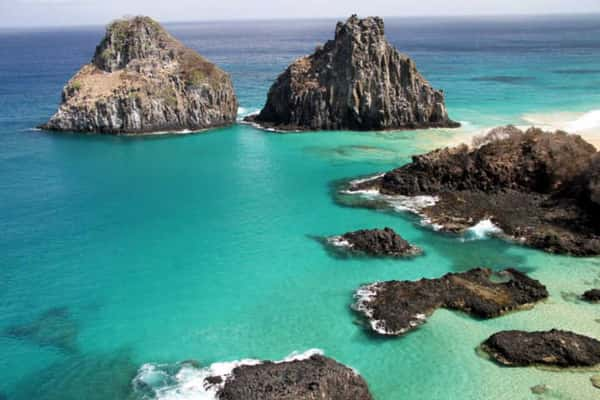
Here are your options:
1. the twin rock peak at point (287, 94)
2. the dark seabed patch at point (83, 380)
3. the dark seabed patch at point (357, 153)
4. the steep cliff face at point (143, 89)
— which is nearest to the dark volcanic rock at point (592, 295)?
the dark seabed patch at point (83, 380)

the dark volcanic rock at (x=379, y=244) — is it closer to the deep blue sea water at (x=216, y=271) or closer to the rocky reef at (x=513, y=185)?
the deep blue sea water at (x=216, y=271)

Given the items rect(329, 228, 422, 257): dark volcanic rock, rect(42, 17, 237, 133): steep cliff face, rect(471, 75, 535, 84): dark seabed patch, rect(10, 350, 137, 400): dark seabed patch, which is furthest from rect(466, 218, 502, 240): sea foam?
rect(471, 75, 535, 84): dark seabed patch

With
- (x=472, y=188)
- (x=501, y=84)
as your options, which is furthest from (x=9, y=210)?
(x=501, y=84)

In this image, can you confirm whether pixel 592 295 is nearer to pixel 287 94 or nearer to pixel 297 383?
pixel 297 383

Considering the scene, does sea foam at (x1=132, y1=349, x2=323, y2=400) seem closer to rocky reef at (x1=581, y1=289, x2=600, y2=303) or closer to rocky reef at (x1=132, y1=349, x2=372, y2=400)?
rocky reef at (x1=132, y1=349, x2=372, y2=400)

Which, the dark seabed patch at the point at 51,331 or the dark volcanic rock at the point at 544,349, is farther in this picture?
the dark seabed patch at the point at 51,331

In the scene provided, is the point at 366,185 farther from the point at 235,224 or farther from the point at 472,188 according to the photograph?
the point at 235,224
